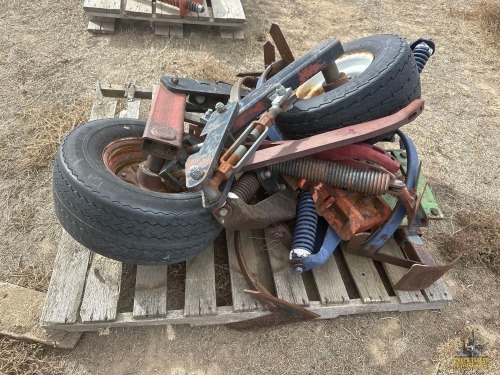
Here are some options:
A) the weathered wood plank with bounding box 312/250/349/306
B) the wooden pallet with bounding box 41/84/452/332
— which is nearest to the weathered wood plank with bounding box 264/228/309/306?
the wooden pallet with bounding box 41/84/452/332

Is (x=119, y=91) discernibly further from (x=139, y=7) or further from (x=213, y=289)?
(x=213, y=289)

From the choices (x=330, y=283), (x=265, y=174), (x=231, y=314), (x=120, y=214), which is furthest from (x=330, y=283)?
(x=120, y=214)

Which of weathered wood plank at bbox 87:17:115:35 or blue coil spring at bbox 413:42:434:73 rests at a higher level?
blue coil spring at bbox 413:42:434:73

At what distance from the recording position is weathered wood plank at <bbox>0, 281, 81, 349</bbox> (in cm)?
212

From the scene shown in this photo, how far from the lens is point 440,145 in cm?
383

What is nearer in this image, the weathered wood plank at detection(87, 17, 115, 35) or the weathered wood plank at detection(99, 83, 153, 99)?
the weathered wood plank at detection(99, 83, 153, 99)

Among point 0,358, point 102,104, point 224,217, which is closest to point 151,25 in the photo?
point 102,104

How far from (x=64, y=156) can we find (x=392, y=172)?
5.86ft

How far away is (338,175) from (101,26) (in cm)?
365

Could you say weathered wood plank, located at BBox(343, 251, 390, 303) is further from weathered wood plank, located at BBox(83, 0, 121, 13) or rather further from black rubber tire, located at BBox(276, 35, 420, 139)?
weathered wood plank, located at BBox(83, 0, 121, 13)

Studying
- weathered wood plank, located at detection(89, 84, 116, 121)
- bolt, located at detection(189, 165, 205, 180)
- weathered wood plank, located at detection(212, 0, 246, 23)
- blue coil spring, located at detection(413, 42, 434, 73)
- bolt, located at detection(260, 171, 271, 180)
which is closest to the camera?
bolt, located at detection(189, 165, 205, 180)

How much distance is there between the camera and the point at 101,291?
219 centimetres

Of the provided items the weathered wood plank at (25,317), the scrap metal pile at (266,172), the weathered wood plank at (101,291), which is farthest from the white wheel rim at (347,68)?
the weathered wood plank at (25,317)

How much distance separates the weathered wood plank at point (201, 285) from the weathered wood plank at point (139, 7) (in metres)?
3.18
